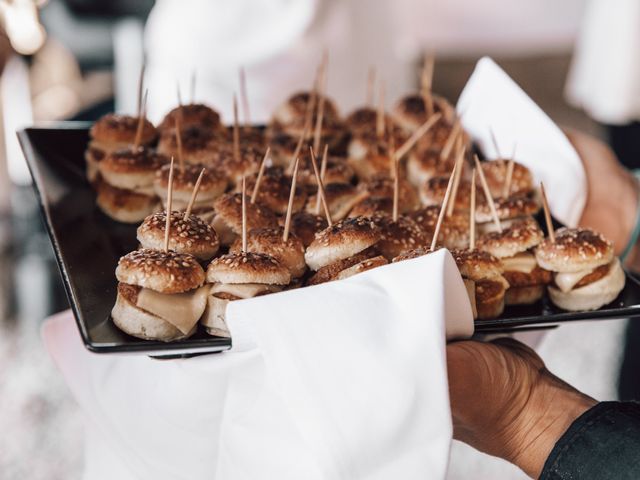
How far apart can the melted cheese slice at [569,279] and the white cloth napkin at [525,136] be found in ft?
1.60

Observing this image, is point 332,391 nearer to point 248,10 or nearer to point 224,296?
point 224,296

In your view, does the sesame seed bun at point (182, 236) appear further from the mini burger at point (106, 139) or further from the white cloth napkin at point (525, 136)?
the white cloth napkin at point (525, 136)

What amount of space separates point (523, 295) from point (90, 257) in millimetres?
1001

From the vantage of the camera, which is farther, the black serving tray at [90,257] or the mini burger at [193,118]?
the mini burger at [193,118]

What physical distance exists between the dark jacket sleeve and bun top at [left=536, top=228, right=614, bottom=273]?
0.36m

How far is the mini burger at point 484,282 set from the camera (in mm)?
1714

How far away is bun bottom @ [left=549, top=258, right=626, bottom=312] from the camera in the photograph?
1793 mm

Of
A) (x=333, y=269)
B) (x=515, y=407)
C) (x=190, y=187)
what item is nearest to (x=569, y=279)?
(x=515, y=407)

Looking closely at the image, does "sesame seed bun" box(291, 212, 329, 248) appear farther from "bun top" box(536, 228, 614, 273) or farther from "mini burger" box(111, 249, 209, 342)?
"bun top" box(536, 228, 614, 273)

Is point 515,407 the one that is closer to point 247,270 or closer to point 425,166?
point 247,270

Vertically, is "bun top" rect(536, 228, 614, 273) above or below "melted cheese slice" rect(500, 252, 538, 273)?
above

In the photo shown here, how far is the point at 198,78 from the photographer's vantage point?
11.7 ft

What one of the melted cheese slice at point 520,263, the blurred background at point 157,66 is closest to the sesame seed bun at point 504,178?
the melted cheese slice at point 520,263

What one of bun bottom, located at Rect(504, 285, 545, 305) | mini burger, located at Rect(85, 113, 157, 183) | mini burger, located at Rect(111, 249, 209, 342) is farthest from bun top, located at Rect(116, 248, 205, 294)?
mini burger, located at Rect(85, 113, 157, 183)
